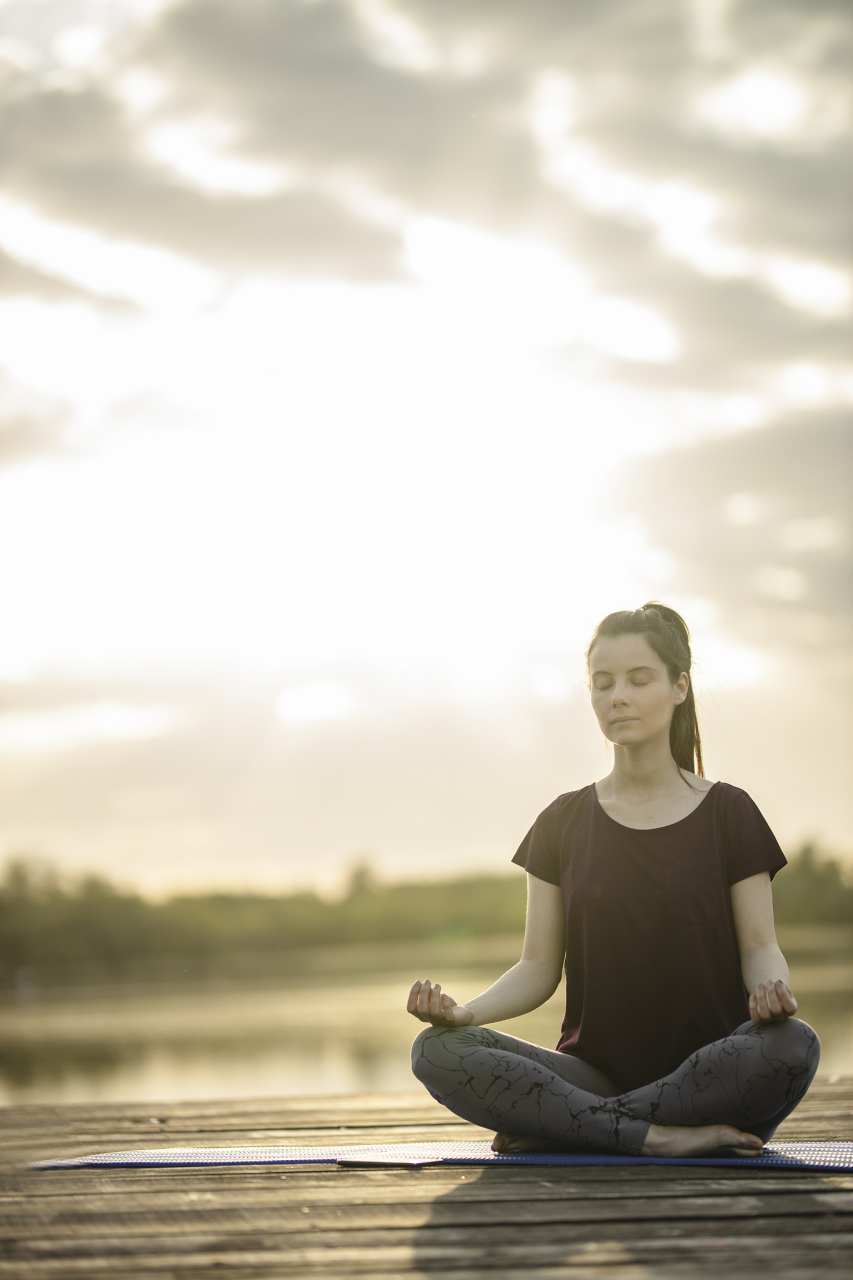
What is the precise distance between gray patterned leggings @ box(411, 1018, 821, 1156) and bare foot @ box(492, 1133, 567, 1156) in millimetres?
34

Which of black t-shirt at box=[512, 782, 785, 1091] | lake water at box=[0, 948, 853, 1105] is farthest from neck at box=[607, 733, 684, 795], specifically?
lake water at box=[0, 948, 853, 1105]

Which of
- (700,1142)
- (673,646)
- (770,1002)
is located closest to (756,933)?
(770,1002)

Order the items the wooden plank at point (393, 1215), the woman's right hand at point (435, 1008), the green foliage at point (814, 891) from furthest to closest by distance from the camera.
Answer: the green foliage at point (814, 891), the woman's right hand at point (435, 1008), the wooden plank at point (393, 1215)

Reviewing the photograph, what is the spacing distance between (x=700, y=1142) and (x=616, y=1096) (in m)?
0.30

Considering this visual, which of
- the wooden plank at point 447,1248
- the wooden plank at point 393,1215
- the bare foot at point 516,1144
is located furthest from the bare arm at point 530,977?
the wooden plank at point 447,1248

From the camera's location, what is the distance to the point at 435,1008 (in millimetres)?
3133

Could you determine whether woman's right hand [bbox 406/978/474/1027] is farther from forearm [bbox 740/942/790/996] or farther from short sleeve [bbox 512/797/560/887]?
forearm [bbox 740/942/790/996]

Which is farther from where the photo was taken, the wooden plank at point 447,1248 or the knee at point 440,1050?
the knee at point 440,1050

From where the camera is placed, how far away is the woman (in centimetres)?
304

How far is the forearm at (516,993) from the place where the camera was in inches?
131

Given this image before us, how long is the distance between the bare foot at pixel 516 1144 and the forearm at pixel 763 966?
0.66 metres

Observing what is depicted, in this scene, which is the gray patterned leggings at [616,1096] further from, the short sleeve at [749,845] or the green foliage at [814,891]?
the green foliage at [814,891]

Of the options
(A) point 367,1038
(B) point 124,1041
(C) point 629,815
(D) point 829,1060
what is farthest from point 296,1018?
(C) point 629,815

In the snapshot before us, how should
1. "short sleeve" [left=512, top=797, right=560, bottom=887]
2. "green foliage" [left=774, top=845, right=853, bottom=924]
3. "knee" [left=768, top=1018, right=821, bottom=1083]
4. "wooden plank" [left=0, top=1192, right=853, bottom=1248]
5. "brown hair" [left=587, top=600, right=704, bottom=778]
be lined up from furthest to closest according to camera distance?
"green foliage" [left=774, top=845, right=853, bottom=924] < "short sleeve" [left=512, top=797, right=560, bottom=887] < "brown hair" [left=587, top=600, right=704, bottom=778] < "knee" [left=768, top=1018, right=821, bottom=1083] < "wooden plank" [left=0, top=1192, right=853, bottom=1248]
